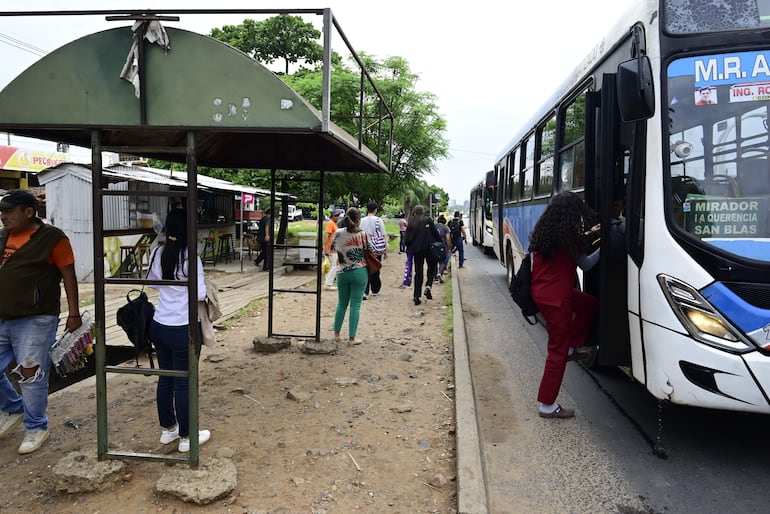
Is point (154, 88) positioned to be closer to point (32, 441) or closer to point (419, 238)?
point (32, 441)

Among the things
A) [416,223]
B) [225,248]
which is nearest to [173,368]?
[416,223]

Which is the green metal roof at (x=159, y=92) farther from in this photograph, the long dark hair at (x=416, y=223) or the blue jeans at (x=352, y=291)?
the long dark hair at (x=416, y=223)

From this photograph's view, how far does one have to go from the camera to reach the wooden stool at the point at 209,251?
1774 cm

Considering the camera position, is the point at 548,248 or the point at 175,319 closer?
the point at 175,319

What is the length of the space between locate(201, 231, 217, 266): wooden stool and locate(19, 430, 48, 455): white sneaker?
13.4 meters

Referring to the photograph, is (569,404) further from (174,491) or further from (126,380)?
(126,380)

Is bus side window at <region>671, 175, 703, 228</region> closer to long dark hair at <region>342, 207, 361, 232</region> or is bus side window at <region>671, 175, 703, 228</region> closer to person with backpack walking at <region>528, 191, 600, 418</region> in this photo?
person with backpack walking at <region>528, 191, 600, 418</region>

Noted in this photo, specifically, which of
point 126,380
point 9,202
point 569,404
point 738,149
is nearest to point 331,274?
point 126,380

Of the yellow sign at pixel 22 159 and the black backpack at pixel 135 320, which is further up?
the yellow sign at pixel 22 159

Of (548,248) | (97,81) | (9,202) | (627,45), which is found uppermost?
(627,45)

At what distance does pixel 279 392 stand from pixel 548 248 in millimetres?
2812

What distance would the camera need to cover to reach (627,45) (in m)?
4.57

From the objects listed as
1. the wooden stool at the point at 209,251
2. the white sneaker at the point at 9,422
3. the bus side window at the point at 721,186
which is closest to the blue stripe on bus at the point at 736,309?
the bus side window at the point at 721,186

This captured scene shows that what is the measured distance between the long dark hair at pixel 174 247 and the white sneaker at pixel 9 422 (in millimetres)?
1959
